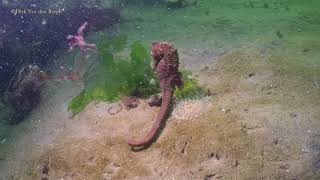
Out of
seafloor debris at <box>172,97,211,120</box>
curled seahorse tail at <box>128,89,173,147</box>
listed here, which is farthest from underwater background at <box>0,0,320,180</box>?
curled seahorse tail at <box>128,89,173,147</box>

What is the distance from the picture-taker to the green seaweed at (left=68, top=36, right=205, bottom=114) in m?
5.72

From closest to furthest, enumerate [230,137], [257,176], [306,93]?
[257,176], [230,137], [306,93]

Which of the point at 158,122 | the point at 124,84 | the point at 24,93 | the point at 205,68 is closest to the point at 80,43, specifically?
the point at 24,93

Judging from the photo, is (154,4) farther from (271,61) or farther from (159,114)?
(159,114)

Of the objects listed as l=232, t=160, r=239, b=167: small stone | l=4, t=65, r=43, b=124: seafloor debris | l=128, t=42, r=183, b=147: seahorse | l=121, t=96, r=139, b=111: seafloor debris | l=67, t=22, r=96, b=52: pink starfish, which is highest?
l=128, t=42, r=183, b=147: seahorse

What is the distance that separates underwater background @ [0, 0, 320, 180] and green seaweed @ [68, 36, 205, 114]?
0.07ft

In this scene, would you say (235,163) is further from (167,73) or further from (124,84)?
(124,84)

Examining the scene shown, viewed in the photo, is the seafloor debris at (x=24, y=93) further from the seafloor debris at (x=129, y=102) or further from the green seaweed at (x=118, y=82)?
the seafloor debris at (x=129, y=102)

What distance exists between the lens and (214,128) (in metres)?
4.80

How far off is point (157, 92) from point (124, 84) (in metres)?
0.60

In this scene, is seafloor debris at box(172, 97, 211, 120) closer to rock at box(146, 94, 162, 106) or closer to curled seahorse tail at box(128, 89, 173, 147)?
curled seahorse tail at box(128, 89, 173, 147)

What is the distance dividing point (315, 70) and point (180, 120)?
2.87 metres

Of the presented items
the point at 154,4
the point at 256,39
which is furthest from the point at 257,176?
the point at 154,4

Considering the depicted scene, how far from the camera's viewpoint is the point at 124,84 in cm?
583
